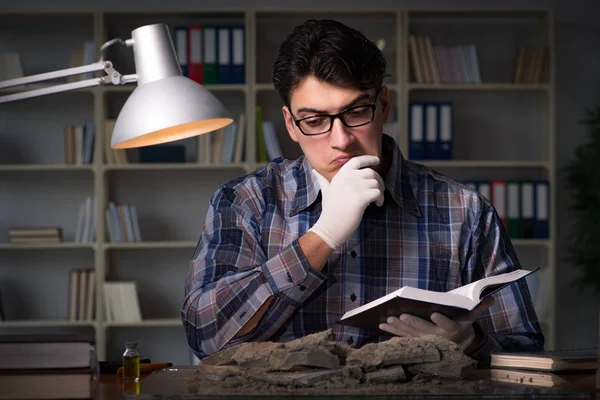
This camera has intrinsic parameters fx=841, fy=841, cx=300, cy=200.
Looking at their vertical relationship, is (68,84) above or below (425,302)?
above

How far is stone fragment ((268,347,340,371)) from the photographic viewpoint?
109cm

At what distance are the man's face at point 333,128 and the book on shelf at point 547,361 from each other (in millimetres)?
498

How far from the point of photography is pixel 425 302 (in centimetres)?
125

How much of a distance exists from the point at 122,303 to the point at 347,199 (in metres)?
2.64

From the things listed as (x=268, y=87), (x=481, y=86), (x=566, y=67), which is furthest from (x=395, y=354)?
(x=566, y=67)

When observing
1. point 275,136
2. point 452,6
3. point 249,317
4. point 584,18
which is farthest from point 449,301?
point 584,18

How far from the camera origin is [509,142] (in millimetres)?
4273

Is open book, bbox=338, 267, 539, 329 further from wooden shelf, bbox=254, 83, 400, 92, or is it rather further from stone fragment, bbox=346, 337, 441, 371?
wooden shelf, bbox=254, 83, 400, 92

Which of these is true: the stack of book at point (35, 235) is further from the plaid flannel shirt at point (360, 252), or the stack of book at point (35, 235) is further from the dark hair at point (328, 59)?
the dark hair at point (328, 59)

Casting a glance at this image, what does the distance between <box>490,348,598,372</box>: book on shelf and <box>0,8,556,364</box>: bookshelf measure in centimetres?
284

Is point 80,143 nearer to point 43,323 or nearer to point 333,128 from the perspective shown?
point 43,323

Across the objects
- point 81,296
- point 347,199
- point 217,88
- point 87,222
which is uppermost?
point 217,88

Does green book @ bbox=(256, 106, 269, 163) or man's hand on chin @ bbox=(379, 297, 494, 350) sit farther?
green book @ bbox=(256, 106, 269, 163)

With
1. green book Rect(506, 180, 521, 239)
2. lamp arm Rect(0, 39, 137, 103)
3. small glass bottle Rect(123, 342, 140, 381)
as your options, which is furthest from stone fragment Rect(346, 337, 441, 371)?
green book Rect(506, 180, 521, 239)
